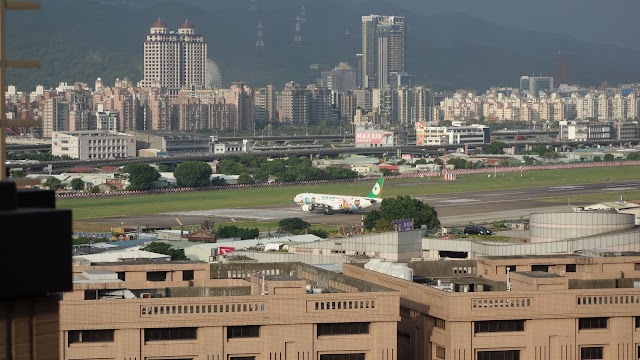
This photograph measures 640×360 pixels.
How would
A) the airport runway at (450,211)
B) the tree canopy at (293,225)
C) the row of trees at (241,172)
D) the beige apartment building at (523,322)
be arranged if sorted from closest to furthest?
the beige apartment building at (523,322), the tree canopy at (293,225), the airport runway at (450,211), the row of trees at (241,172)

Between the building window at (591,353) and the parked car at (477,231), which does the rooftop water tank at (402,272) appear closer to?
the building window at (591,353)

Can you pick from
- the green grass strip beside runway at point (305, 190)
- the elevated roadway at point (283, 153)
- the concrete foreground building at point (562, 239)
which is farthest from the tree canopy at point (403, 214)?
the elevated roadway at point (283, 153)

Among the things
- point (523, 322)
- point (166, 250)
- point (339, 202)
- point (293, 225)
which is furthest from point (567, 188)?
point (523, 322)

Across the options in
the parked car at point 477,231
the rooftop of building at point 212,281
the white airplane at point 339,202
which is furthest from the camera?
the white airplane at point 339,202

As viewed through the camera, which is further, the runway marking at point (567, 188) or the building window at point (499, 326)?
the runway marking at point (567, 188)

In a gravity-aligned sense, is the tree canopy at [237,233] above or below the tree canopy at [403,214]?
below

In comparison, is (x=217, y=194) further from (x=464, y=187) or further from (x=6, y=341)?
(x=6, y=341)

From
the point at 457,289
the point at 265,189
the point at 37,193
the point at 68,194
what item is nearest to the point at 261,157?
the point at 265,189

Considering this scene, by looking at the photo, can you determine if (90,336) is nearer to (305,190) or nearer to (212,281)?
(212,281)
